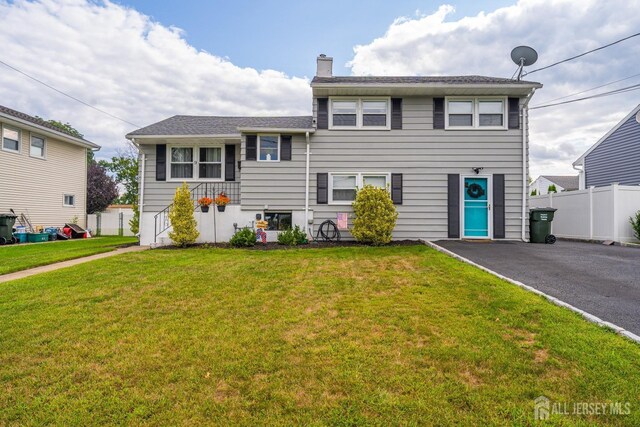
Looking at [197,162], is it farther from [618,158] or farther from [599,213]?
[618,158]

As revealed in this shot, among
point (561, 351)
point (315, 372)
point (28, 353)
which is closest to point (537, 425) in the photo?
point (561, 351)

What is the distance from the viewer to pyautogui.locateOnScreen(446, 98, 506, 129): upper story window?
993 centimetres

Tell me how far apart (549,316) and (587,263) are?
12.5ft

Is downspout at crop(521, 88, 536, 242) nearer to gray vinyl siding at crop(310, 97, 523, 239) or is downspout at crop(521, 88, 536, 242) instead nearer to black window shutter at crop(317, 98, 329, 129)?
gray vinyl siding at crop(310, 97, 523, 239)

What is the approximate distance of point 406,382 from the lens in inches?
90.7

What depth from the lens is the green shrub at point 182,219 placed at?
9102 mm

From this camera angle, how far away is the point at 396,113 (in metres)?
10.0

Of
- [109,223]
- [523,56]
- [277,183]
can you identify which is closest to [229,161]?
[277,183]

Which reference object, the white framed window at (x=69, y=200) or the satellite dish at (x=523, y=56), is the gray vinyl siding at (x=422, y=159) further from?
the white framed window at (x=69, y=200)

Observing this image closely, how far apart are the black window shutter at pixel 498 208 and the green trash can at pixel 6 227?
1777 centimetres

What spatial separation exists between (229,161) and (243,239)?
338 cm

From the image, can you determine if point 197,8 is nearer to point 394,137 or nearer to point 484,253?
point 394,137

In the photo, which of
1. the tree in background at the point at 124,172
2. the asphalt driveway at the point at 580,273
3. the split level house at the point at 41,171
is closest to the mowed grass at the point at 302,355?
the asphalt driveway at the point at 580,273

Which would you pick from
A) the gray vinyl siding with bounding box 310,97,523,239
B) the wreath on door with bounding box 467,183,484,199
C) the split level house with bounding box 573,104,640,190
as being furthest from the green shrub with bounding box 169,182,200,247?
the split level house with bounding box 573,104,640,190
